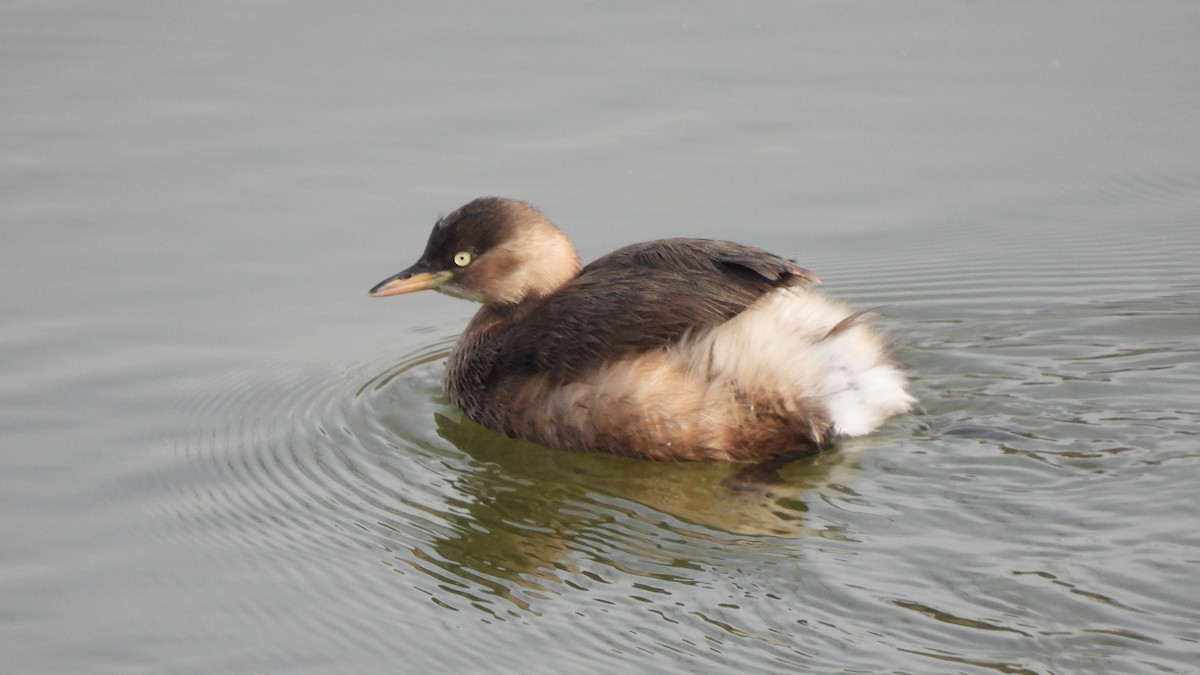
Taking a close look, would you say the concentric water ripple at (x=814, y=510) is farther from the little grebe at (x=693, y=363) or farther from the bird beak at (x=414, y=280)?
the bird beak at (x=414, y=280)

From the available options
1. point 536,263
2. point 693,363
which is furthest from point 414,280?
point 693,363

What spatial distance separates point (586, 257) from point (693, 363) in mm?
1837

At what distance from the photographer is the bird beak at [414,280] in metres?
6.83

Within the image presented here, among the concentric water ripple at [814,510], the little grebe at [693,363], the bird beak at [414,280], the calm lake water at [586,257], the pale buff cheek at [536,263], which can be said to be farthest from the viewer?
the bird beak at [414,280]

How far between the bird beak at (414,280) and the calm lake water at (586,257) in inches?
15.6

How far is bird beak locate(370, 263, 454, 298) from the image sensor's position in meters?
6.83

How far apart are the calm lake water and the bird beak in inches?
15.6

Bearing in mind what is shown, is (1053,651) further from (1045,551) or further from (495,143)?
(495,143)

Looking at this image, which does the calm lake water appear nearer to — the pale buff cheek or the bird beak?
the bird beak

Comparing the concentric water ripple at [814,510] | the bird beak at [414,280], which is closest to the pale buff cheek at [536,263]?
the bird beak at [414,280]

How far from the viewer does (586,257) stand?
7.75 meters

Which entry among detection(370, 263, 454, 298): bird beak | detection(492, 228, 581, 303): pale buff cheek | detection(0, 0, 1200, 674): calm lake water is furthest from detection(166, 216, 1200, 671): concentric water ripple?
detection(492, 228, 581, 303): pale buff cheek

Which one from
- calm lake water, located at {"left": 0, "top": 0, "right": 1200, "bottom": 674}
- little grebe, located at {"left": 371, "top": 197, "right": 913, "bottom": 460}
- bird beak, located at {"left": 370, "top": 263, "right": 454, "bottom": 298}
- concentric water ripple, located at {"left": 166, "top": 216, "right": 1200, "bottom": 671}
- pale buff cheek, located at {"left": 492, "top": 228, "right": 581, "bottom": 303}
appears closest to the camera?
concentric water ripple, located at {"left": 166, "top": 216, "right": 1200, "bottom": 671}

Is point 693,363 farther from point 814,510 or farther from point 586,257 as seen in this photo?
point 586,257
